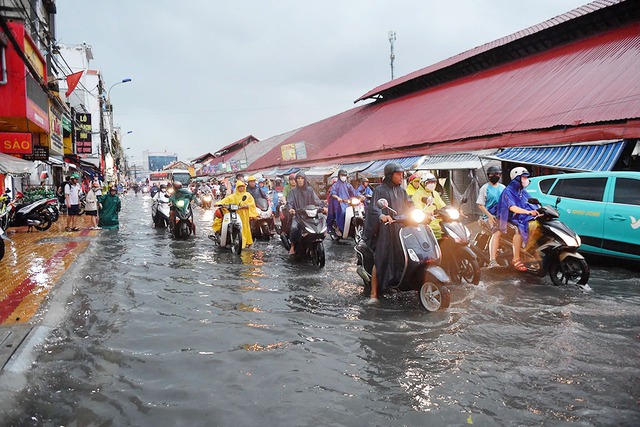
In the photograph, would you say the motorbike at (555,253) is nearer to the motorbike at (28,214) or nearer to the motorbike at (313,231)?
the motorbike at (313,231)

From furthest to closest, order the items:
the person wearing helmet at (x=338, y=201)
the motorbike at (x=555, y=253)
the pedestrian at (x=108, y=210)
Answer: the pedestrian at (x=108, y=210), the person wearing helmet at (x=338, y=201), the motorbike at (x=555, y=253)

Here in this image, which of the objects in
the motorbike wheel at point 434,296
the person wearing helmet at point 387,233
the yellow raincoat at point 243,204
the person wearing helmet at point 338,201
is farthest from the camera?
the person wearing helmet at point 338,201

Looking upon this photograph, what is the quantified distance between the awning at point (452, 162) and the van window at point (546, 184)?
164 inches

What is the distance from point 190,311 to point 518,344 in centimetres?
347

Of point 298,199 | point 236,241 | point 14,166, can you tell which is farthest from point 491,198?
point 14,166

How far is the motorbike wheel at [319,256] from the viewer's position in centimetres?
851

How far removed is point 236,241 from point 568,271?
6.12m

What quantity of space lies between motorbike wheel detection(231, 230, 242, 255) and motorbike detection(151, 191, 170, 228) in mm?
5516

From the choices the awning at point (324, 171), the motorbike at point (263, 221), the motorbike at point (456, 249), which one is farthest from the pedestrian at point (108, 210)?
the motorbike at point (456, 249)

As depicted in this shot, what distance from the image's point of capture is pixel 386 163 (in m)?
18.7


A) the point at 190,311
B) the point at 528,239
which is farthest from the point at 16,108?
the point at 528,239

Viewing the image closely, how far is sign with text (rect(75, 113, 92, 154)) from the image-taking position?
3294 centimetres

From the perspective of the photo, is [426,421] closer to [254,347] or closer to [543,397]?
[543,397]

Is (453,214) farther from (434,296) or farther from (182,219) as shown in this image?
(182,219)
